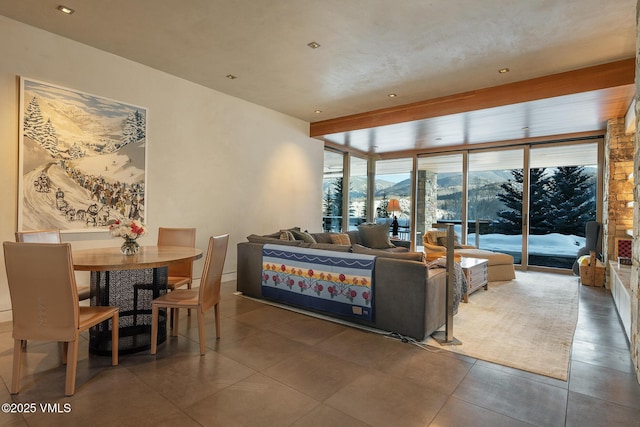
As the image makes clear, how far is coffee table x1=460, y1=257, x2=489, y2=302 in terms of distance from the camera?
4.61 m

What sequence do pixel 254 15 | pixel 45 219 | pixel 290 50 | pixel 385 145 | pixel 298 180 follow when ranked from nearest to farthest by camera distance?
pixel 254 15, pixel 45 219, pixel 290 50, pixel 298 180, pixel 385 145

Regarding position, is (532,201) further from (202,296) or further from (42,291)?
(42,291)

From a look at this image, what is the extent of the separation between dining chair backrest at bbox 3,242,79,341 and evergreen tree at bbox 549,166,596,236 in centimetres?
870

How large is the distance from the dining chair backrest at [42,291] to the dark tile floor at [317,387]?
1.41 feet

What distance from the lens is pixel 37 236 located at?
3021 mm

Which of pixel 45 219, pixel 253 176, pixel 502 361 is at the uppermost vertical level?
pixel 253 176

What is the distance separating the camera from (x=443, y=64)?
4.18 m

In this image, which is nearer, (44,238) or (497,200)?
(44,238)

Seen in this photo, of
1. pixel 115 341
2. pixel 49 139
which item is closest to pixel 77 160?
pixel 49 139

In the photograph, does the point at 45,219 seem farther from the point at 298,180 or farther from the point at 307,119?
the point at 307,119

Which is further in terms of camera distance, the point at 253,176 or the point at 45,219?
the point at 253,176

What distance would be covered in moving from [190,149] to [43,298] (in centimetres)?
321

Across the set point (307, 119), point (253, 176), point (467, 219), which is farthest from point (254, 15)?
point (467, 219)

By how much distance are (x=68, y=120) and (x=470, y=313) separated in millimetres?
5230
